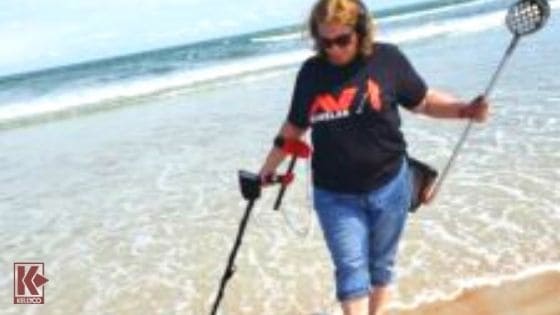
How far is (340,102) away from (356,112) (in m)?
0.09

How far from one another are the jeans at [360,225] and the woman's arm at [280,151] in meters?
0.23

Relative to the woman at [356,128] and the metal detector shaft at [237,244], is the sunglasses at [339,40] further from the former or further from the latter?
the metal detector shaft at [237,244]

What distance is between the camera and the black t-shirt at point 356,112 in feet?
13.8

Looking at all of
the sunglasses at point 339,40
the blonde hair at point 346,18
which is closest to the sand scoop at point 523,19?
the blonde hair at point 346,18

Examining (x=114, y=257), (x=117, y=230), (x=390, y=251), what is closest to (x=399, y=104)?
(x=390, y=251)

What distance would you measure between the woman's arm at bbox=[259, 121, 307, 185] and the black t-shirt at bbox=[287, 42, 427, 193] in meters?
0.04

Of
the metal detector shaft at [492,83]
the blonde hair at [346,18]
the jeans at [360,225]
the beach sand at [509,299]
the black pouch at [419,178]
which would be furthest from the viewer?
the beach sand at [509,299]

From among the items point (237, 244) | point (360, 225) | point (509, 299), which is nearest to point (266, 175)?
point (237, 244)

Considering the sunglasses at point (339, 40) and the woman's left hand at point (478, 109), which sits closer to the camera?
the sunglasses at point (339, 40)

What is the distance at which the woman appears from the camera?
4.18 meters

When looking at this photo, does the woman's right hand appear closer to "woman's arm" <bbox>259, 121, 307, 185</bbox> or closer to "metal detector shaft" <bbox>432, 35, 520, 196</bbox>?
Answer: "woman's arm" <bbox>259, 121, 307, 185</bbox>

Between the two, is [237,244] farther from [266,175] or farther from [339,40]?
[339,40]

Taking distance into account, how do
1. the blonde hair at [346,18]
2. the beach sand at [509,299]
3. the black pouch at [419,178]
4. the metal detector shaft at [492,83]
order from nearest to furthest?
the blonde hair at [346,18], the metal detector shaft at [492,83], the black pouch at [419,178], the beach sand at [509,299]

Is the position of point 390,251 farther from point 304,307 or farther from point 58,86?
point 58,86
